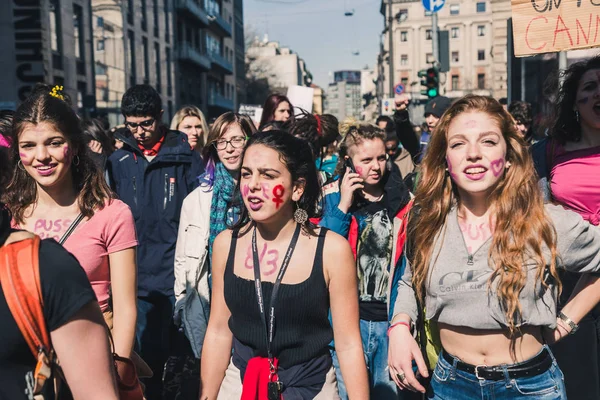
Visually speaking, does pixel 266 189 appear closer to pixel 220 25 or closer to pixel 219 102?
pixel 219 102

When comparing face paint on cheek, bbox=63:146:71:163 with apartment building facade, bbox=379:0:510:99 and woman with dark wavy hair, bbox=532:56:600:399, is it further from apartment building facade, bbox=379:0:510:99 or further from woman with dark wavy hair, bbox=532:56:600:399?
apartment building facade, bbox=379:0:510:99

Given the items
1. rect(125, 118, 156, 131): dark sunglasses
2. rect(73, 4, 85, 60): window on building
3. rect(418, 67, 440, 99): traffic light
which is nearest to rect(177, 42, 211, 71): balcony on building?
rect(73, 4, 85, 60): window on building

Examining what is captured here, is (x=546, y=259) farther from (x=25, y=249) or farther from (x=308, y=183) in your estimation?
(x=25, y=249)

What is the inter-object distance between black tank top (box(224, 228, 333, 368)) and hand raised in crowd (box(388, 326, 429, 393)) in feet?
0.97

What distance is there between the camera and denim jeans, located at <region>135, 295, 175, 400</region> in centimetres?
524

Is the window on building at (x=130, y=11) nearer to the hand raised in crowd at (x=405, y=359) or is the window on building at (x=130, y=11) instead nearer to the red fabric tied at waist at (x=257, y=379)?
the red fabric tied at waist at (x=257, y=379)

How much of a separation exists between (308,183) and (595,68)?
1550 millimetres

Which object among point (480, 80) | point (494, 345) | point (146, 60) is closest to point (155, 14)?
point (146, 60)

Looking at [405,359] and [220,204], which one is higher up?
[220,204]

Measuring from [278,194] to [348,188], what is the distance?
1282mm

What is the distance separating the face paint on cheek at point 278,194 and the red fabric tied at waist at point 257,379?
67 cm

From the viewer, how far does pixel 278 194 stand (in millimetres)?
3062

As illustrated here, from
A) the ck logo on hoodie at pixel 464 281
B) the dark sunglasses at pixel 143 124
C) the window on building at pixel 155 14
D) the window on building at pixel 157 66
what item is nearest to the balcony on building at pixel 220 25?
the window on building at pixel 155 14

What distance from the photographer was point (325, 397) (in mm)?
2889
